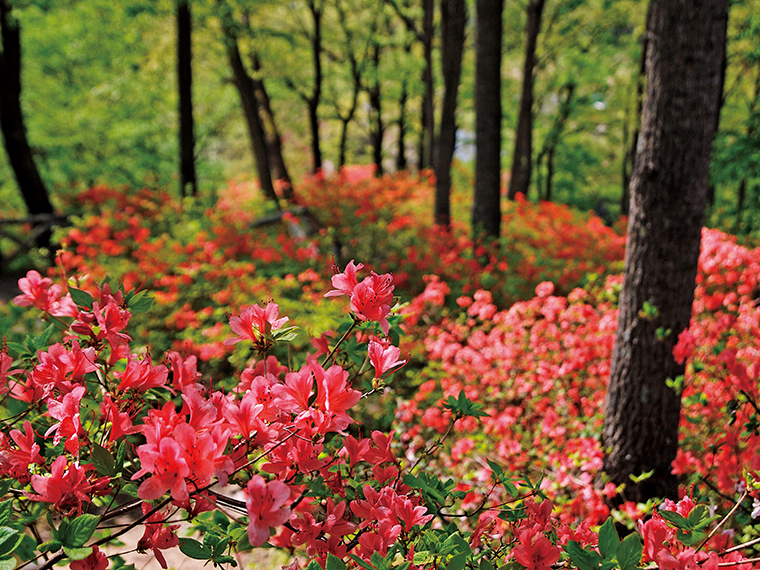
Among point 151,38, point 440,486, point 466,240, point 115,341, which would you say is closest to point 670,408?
point 440,486

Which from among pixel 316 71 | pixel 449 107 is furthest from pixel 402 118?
pixel 449 107

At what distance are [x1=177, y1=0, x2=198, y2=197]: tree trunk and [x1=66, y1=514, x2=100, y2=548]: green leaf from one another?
8760mm

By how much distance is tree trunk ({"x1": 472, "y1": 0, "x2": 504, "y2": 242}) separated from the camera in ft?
21.6

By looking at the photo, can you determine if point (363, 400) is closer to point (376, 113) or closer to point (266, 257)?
point (266, 257)

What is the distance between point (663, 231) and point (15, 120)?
34.2 feet

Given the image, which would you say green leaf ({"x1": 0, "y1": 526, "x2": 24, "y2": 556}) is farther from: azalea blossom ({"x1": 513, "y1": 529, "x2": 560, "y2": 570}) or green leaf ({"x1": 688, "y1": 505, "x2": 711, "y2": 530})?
green leaf ({"x1": 688, "y1": 505, "x2": 711, "y2": 530})

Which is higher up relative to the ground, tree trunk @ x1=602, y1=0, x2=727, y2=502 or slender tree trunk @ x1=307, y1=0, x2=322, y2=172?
slender tree trunk @ x1=307, y1=0, x2=322, y2=172

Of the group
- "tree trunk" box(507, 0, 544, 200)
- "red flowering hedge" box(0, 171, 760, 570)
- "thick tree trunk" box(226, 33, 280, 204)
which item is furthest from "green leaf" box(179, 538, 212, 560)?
"tree trunk" box(507, 0, 544, 200)

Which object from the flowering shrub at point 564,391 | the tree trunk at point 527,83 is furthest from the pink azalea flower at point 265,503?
the tree trunk at point 527,83

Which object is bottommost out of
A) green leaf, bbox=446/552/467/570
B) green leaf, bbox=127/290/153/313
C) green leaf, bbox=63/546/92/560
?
green leaf, bbox=446/552/467/570

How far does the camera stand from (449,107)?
7.99 m

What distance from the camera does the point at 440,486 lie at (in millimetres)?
1460

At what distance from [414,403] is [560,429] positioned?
1118 mm

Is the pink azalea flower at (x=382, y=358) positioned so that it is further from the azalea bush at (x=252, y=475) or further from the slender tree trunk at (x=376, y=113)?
the slender tree trunk at (x=376, y=113)
